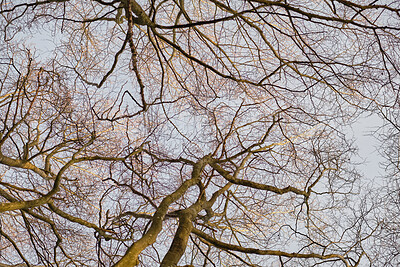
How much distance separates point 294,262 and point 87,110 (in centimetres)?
287

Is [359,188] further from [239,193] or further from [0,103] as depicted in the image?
[0,103]

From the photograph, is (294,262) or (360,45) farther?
(294,262)

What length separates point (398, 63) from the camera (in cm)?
327

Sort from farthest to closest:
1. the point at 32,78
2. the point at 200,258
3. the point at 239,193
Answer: the point at 32,78 < the point at 200,258 < the point at 239,193

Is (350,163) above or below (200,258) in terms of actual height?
above

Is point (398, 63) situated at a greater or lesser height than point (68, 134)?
lesser

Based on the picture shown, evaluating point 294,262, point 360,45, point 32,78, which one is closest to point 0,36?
point 32,78

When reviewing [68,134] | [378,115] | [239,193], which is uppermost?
[68,134]

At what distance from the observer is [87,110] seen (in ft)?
14.7

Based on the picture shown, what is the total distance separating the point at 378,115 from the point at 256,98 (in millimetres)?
1182

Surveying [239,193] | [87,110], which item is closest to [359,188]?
[239,193]

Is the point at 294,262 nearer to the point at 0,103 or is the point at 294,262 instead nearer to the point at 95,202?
the point at 95,202

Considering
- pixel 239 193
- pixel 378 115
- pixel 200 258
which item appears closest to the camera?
pixel 378 115

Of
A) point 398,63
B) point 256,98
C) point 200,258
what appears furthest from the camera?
point 200,258
